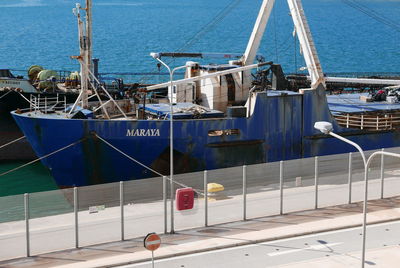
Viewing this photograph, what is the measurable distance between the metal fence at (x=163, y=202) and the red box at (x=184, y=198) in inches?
14.5

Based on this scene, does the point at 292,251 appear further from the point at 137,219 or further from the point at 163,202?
the point at 137,219

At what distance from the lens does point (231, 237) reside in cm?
2488

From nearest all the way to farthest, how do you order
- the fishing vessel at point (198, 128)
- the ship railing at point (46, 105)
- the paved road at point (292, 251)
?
the paved road at point (292, 251) → the fishing vessel at point (198, 128) → the ship railing at point (46, 105)

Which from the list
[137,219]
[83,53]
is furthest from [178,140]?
[137,219]

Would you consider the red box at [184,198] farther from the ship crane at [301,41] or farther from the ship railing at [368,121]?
the ship railing at [368,121]

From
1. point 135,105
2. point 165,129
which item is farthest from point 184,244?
point 135,105

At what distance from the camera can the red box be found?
24494 millimetres

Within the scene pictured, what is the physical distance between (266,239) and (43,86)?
30.9 metres

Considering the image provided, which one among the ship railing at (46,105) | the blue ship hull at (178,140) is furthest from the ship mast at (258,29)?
the ship railing at (46,105)

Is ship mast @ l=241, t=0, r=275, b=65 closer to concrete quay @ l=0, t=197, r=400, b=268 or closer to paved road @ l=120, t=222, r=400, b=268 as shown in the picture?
concrete quay @ l=0, t=197, r=400, b=268

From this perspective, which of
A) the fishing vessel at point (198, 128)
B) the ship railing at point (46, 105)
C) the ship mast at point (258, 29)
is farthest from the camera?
the ship mast at point (258, 29)

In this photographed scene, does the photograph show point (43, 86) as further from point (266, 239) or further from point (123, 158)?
point (266, 239)

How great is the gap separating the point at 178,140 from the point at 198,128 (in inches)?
49.0

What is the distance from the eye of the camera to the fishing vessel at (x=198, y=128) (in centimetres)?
3481
